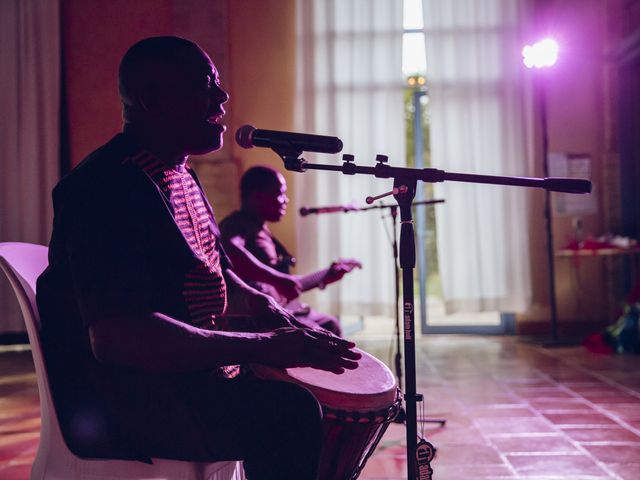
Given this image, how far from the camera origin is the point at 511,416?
3.22 meters

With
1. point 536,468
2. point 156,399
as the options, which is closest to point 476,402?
point 536,468

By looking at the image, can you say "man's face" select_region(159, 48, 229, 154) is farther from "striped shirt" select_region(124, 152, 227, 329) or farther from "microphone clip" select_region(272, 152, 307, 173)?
"microphone clip" select_region(272, 152, 307, 173)

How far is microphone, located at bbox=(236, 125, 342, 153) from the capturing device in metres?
1.43

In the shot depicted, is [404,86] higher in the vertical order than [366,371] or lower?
higher

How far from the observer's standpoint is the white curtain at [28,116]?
18.7ft

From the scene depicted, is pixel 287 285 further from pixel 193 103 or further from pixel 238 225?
pixel 193 103

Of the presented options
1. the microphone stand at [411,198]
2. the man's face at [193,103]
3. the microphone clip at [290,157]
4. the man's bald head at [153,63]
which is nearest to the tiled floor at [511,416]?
the microphone stand at [411,198]

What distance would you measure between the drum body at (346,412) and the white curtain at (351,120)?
4.18m

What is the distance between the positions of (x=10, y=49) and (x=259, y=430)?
18.7 ft

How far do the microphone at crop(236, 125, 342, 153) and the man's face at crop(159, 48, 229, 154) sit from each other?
0.61 ft

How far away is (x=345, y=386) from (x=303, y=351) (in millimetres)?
370

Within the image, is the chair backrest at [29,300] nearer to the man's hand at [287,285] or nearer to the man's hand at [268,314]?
the man's hand at [268,314]

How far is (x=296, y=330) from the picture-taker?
115 cm

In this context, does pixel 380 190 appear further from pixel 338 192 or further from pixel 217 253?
pixel 217 253
